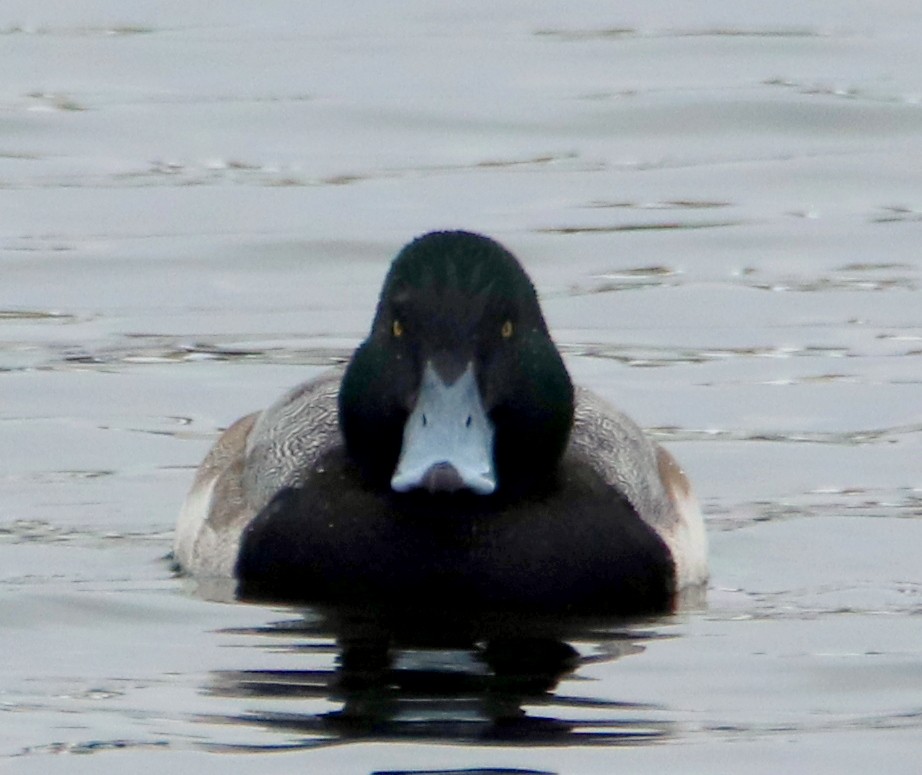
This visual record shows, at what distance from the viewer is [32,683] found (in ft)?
26.9

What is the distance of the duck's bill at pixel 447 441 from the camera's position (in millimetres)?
8523

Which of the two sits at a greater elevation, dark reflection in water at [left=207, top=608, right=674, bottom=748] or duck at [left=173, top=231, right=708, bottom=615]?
duck at [left=173, top=231, right=708, bottom=615]

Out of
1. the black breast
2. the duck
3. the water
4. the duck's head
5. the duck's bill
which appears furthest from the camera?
the black breast

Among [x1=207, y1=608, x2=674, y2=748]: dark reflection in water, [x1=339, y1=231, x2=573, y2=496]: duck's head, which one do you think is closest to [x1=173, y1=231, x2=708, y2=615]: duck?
[x1=339, y1=231, x2=573, y2=496]: duck's head

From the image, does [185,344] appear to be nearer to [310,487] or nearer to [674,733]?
[310,487]

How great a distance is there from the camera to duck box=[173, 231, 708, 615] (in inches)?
348

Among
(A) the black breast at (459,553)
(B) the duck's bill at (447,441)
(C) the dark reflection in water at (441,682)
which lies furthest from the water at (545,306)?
(B) the duck's bill at (447,441)

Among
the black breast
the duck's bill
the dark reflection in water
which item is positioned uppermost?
the duck's bill

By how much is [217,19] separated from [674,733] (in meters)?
14.1

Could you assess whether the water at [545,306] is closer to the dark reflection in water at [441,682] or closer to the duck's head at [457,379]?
the dark reflection in water at [441,682]

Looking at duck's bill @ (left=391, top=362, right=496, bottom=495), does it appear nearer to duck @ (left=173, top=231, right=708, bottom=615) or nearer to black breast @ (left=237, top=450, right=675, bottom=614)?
duck @ (left=173, top=231, right=708, bottom=615)

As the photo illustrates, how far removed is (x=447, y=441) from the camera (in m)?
8.59

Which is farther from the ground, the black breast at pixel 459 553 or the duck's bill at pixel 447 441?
the duck's bill at pixel 447 441

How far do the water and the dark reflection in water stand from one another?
0.02 m
